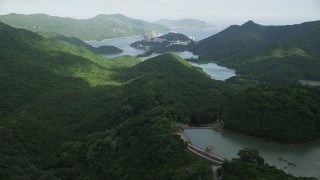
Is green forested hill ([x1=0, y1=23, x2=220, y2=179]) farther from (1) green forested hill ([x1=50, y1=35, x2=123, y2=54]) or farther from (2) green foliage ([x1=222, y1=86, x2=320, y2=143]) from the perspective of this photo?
(1) green forested hill ([x1=50, y1=35, x2=123, y2=54])

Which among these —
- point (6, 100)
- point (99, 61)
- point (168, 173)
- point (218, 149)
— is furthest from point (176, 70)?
point (168, 173)

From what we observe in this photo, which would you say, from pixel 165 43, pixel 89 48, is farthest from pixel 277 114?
pixel 165 43

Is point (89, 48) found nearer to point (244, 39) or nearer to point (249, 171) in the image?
point (244, 39)

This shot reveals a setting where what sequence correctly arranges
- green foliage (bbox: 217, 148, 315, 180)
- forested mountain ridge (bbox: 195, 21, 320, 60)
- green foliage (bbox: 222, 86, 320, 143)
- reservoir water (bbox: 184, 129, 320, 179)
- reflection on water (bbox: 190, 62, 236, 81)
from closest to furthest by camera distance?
green foliage (bbox: 217, 148, 315, 180) → reservoir water (bbox: 184, 129, 320, 179) → green foliage (bbox: 222, 86, 320, 143) → reflection on water (bbox: 190, 62, 236, 81) → forested mountain ridge (bbox: 195, 21, 320, 60)

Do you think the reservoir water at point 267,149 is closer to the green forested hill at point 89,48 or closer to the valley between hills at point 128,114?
the valley between hills at point 128,114

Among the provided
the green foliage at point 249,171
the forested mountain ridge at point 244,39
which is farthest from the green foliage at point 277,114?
the forested mountain ridge at point 244,39

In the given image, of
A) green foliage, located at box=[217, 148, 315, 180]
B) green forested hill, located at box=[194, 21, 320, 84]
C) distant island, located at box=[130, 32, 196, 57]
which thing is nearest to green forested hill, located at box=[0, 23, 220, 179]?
green foliage, located at box=[217, 148, 315, 180]
